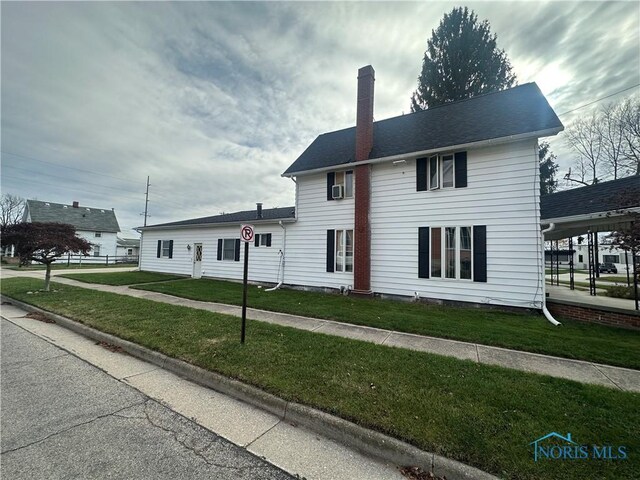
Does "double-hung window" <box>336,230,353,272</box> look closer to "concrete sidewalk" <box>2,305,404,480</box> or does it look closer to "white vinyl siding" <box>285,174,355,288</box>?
"white vinyl siding" <box>285,174,355,288</box>

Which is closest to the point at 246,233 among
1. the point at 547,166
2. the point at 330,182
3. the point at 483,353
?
the point at 483,353

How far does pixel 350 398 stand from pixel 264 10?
1133 centimetres

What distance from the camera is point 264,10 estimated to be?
28.8ft

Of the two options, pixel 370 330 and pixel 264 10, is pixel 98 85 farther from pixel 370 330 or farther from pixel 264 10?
pixel 370 330

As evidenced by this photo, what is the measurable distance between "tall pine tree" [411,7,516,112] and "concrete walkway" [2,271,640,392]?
62.3 ft

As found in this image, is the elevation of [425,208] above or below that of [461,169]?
below

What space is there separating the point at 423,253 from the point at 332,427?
7523 mm

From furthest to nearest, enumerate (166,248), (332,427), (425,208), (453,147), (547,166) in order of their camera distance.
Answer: (547,166), (166,248), (425,208), (453,147), (332,427)

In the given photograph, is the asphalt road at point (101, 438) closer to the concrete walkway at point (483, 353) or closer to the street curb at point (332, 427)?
the street curb at point (332, 427)

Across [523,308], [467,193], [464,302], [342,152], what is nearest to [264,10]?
[342,152]

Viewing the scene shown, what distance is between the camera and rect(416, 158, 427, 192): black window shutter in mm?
9422

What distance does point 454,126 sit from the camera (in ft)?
32.2

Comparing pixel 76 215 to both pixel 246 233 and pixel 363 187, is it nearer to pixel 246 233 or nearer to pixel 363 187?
pixel 363 187

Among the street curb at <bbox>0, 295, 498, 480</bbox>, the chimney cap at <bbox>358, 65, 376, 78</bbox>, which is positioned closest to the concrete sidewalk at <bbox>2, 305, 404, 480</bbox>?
the street curb at <bbox>0, 295, 498, 480</bbox>
